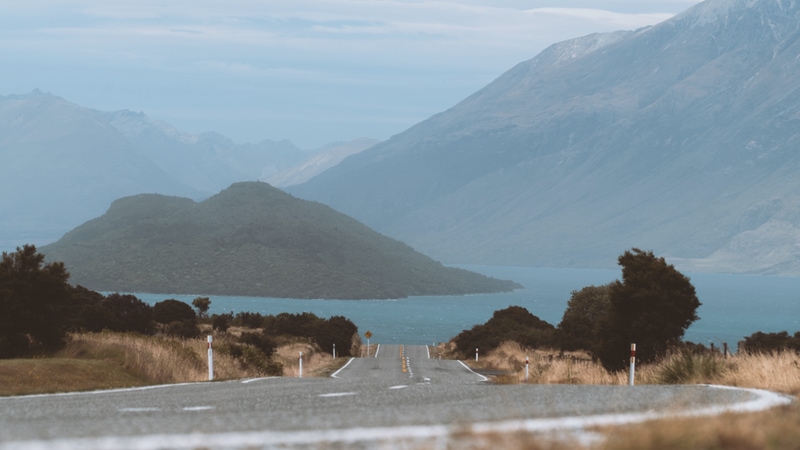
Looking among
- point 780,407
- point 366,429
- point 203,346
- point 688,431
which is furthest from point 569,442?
point 203,346

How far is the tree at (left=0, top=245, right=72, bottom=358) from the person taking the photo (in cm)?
2742

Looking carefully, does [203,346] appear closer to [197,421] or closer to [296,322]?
[197,421]

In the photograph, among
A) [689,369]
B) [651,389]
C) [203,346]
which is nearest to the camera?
[651,389]

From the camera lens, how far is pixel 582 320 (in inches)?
2936

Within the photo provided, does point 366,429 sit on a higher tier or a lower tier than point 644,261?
lower

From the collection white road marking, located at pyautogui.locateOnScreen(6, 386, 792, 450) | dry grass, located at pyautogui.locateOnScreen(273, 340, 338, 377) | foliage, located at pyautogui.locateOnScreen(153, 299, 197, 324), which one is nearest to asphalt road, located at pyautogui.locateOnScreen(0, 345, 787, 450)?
white road marking, located at pyautogui.locateOnScreen(6, 386, 792, 450)

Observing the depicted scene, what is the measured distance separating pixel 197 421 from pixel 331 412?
1441mm

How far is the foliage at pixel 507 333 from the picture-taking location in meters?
73.3

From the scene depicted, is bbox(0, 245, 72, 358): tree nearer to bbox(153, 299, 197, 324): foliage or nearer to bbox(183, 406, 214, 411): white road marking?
bbox(183, 406, 214, 411): white road marking

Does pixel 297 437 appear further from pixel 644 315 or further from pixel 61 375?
pixel 644 315

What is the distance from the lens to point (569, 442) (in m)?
7.43

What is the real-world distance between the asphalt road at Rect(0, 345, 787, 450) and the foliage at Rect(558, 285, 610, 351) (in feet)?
129

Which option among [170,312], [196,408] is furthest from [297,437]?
[170,312]

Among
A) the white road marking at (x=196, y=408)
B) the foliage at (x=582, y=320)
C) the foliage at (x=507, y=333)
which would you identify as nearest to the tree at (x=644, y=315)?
the foliage at (x=582, y=320)
